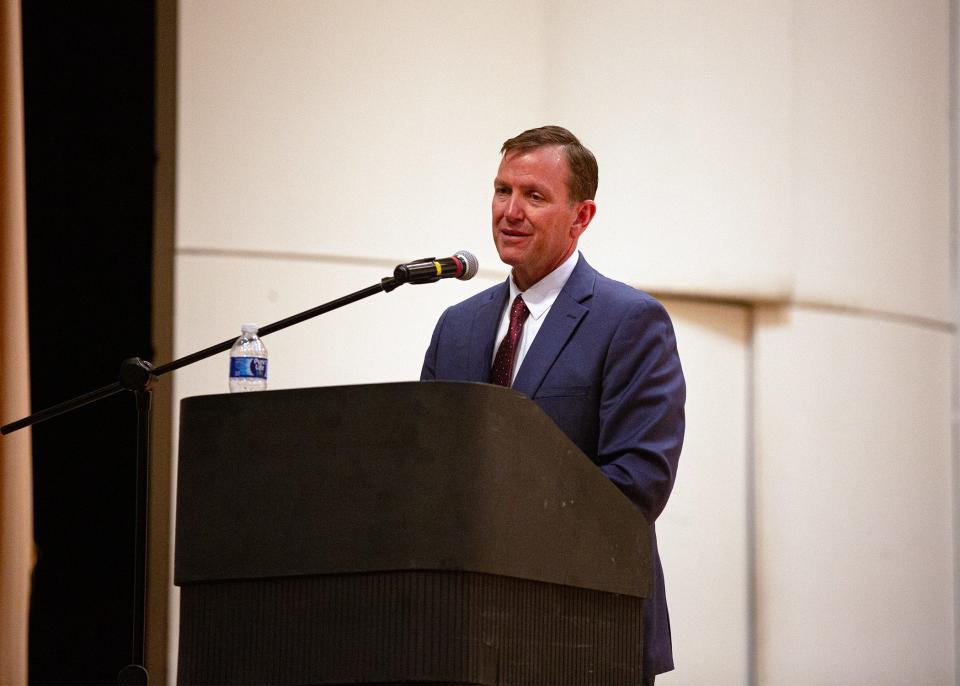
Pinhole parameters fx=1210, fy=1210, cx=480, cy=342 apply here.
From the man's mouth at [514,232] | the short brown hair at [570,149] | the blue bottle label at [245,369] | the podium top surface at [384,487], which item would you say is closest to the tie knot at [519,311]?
the man's mouth at [514,232]

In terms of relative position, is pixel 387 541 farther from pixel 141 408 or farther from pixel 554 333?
pixel 554 333

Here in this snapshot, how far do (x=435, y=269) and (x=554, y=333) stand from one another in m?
0.42

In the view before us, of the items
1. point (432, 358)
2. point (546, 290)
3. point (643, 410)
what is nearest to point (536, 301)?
point (546, 290)

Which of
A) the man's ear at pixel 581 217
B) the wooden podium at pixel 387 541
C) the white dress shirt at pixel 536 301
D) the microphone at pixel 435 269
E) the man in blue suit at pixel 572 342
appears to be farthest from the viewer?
the man's ear at pixel 581 217

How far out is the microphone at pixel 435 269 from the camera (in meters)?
2.14

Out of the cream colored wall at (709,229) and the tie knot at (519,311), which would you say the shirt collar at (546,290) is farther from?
the cream colored wall at (709,229)

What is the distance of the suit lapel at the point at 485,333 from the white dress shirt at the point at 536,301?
14 mm

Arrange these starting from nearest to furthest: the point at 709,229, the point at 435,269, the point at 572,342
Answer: the point at 435,269 < the point at 572,342 < the point at 709,229

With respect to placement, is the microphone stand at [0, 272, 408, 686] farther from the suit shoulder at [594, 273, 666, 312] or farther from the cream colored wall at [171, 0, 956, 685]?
the cream colored wall at [171, 0, 956, 685]

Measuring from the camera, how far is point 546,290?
2660 millimetres

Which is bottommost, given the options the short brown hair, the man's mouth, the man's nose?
the man's mouth

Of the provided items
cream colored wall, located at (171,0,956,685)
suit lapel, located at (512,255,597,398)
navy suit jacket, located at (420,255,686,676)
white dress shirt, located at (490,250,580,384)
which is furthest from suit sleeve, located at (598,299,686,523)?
cream colored wall, located at (171,0,956,685)

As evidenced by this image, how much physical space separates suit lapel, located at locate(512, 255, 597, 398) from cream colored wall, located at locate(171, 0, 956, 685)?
6.25 ft

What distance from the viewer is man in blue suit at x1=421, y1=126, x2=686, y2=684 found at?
7.50ft
